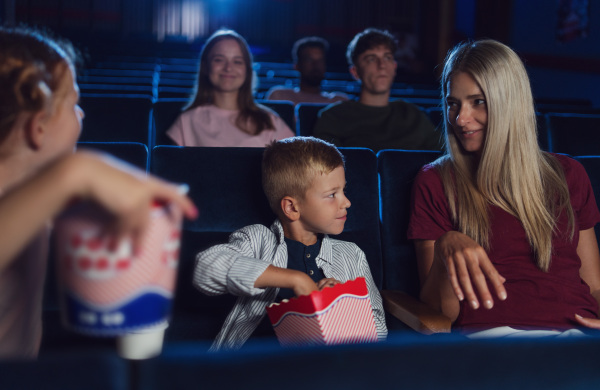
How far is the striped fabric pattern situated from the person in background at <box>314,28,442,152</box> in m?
0.73

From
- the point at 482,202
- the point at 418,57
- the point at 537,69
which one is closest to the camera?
the point at 482,202

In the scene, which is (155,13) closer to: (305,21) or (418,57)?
(305,21)

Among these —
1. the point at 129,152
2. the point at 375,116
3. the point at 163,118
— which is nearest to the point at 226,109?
the point at 163,118

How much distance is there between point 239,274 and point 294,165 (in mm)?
214

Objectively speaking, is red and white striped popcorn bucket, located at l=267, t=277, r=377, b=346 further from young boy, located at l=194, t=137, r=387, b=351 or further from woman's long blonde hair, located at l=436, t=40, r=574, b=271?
woman's long blonde hair, located at l=436, t=40, r=574, b=271

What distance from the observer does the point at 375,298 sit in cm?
98

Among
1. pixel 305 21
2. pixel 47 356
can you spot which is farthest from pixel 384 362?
pixel 305 21

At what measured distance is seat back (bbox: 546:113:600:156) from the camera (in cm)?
167

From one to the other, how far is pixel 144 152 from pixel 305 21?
22.8 ft

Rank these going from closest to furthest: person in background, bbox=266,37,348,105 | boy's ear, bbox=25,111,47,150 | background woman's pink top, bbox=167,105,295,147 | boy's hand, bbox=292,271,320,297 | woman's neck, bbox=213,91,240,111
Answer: boy's ear, bbox=25,111,47,150, boy's hand, bbox=292,271,320,297, background woman's pink top, bbox=167,105,295,147, woman's neck, bbox=213,91,240,111, person in background, bbox=266,37,348,105

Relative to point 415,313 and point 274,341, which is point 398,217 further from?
point 274,341

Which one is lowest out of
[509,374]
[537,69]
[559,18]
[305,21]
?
[509,374]

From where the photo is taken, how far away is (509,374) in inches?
12.7

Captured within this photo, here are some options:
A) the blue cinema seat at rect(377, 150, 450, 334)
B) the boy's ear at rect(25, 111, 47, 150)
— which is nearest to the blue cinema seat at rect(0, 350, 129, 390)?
the boy's ear at rect(25, 111, 47, 150)
